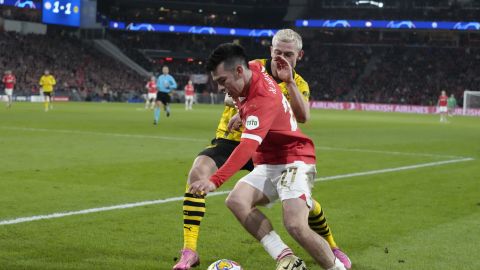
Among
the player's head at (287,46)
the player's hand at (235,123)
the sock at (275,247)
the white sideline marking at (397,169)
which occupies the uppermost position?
the player's head at (287,46)

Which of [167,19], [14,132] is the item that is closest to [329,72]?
[167,19]

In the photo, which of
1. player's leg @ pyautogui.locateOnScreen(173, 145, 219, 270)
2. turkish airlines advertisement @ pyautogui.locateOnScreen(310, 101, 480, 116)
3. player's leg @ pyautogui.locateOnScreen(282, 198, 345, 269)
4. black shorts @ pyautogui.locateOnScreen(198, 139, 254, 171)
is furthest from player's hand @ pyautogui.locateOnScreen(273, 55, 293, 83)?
turkish airlines advertisement @ pyautogui.locateOnScreen(310, 101, 480, 116)

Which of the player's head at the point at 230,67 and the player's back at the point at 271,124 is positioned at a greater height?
the player's head at the point at 230,67

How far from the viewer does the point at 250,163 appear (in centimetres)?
722

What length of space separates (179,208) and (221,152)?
244cm

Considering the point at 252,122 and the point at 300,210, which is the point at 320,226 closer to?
the point at 300,210

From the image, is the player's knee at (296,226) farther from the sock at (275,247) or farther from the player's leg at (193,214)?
the player's leg at (193,214)

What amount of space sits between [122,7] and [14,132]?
67.5 m

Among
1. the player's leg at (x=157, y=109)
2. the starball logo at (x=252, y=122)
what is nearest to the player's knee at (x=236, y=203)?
the starball logo at (x=252, y=122)

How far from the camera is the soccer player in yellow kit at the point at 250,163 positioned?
575cm

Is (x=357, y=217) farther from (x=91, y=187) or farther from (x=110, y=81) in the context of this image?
(x=110, y=81)

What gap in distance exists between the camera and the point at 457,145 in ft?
73.0

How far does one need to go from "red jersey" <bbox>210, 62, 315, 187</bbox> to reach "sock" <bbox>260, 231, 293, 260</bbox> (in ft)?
1.86

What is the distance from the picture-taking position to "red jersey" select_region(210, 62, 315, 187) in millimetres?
5020
